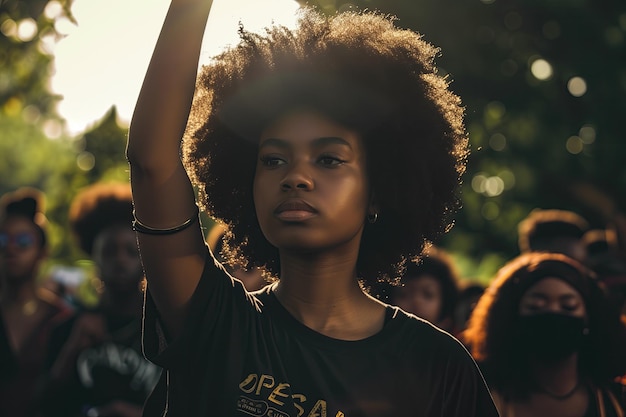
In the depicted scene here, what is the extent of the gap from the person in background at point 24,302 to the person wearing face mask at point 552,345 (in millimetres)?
3294

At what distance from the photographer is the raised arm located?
2688 millimetres

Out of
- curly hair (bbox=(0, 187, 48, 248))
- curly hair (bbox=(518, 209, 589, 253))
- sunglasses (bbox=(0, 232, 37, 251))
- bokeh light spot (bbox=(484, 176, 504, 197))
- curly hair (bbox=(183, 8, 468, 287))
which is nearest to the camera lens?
curly hair (bbox=(183, 8, 468, 287))

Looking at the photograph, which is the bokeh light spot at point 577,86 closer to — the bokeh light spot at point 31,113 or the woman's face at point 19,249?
the woman's face at point 19,249

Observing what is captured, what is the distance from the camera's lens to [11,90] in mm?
6188

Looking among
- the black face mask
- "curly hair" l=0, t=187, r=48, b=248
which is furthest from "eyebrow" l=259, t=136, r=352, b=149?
"curly hair" l=0, t=187, r=48, b=248

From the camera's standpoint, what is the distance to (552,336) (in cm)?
513

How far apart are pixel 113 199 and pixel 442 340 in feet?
17.1

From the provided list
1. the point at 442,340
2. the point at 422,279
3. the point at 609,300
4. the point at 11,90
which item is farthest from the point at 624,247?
the point at 442,340

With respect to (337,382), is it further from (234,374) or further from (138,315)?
(138,315)

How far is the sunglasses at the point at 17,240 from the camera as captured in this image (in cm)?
819

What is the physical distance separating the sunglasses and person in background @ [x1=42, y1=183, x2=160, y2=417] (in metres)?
1.06

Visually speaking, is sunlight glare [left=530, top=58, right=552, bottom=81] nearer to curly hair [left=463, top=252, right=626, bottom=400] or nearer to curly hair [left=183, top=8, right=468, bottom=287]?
curly hair [left=463, top=252, right=626, bottom=400]

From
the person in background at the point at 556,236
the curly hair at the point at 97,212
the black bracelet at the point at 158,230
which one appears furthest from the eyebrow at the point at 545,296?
the curly hair at the point at 97,212

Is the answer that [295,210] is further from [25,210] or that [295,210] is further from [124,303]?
[25,210]
